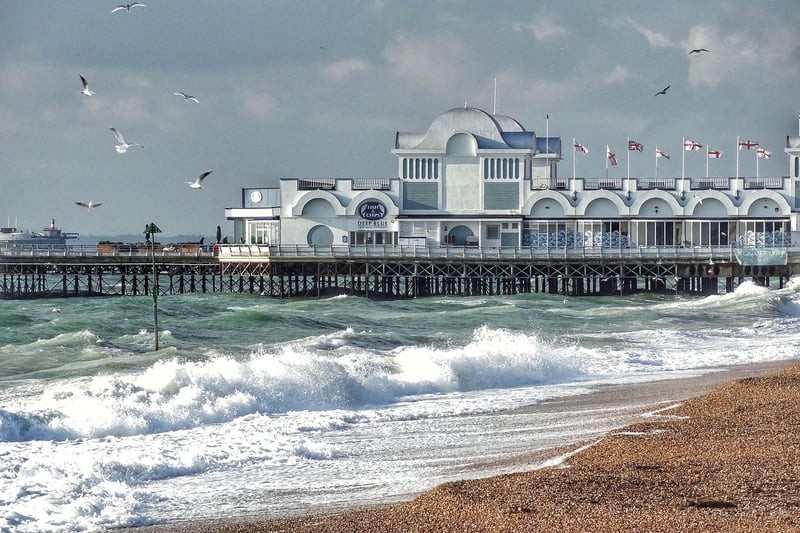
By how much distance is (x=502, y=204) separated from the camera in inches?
2296

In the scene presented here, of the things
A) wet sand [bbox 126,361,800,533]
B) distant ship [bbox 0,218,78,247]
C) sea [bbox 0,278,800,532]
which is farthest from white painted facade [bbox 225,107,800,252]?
distant ship [bbox 0,218,78,247]

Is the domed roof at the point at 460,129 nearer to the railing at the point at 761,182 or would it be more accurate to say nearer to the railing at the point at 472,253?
the railing at the point at 472,253

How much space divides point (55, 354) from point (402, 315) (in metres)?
18.7

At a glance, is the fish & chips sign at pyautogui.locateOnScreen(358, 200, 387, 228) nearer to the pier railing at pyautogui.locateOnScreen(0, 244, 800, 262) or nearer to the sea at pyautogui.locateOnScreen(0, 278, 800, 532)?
the pier railing at pyautogui.locateOnScreen(0, 244, 800, 262)

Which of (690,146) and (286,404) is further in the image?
(690,146)

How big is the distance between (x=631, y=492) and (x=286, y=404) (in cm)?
947

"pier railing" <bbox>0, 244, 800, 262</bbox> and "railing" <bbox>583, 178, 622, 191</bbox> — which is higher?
"railing" <bbox>583, 178, 622, 191</bbox>

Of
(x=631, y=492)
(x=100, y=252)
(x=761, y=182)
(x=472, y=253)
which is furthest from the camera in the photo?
(x=100, y=252)

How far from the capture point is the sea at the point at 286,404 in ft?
44.9

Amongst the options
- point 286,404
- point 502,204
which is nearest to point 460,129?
point 502,204

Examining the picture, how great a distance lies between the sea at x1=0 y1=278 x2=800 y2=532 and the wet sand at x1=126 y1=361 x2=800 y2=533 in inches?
31.5

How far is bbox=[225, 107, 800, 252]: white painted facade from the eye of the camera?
57.2 meters

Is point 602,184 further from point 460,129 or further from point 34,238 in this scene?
point 34,238

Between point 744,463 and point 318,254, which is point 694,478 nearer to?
point 744,463
